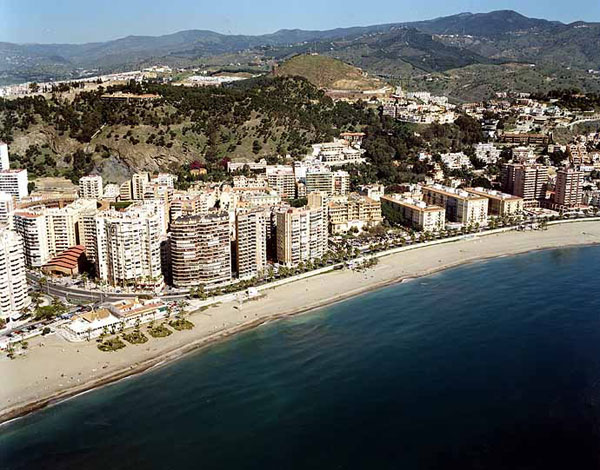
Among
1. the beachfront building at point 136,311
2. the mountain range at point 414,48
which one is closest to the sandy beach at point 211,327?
the beachfront building at point 136,311

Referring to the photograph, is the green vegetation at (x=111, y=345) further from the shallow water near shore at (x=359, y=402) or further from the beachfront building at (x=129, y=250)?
the beachfront building at (x=129, y=250)

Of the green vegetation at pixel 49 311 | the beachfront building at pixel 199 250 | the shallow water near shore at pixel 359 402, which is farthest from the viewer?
the beachfront building at pixel 199 250

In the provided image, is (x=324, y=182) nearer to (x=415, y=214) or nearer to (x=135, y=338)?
(x=415, y=214)

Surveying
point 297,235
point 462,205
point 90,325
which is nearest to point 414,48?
point 462,205

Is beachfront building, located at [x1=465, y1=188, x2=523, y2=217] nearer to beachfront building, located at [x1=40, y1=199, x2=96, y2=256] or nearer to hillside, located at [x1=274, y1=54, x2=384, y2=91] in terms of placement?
beachfront building, located at [x1=40, y1=199, x2=96, y2=256]

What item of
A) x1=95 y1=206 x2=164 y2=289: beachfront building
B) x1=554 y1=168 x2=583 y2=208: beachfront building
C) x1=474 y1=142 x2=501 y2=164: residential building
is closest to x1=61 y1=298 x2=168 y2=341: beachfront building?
x1=95 y1=206 x2=164 y2=289: beachfront building

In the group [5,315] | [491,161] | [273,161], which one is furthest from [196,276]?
[491,161]

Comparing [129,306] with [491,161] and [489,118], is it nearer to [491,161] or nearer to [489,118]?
[491,161]
